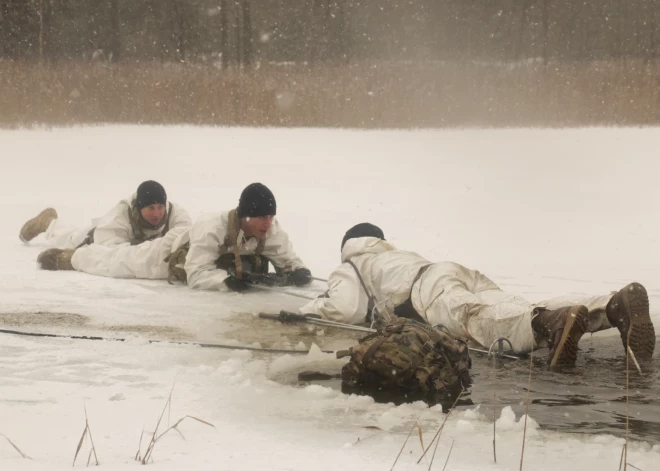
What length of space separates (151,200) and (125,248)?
0.47 metres

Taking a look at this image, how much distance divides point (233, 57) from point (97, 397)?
76.3ft

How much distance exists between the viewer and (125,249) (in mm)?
8484

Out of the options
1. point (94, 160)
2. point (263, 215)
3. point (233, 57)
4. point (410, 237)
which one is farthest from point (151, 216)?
point (233, 57)

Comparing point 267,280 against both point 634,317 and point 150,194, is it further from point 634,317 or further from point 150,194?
point 634,317

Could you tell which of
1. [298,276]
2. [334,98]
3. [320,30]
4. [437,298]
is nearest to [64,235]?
[298,276]

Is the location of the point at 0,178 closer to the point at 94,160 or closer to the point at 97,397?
the point at 94,160

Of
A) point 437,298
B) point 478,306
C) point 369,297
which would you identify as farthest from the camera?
point 369,297

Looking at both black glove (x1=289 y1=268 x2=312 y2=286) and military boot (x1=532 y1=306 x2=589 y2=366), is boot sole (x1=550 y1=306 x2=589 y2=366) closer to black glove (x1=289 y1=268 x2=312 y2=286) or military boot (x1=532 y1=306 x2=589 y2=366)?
military boot (x1=532 y1=306 x2=589 y2=366)

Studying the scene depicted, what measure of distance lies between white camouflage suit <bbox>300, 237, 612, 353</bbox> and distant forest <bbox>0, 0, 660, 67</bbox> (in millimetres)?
20202

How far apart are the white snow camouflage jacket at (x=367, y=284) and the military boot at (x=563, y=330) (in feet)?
3.61

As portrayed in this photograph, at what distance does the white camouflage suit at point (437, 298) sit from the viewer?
571 centimetres

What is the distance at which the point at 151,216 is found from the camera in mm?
8641

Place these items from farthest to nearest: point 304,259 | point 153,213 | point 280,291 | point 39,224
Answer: point 39,224, point 304,259, point 153,213, point 280,291

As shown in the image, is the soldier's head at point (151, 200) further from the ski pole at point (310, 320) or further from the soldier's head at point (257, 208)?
the ski pole at point (310, 320)
